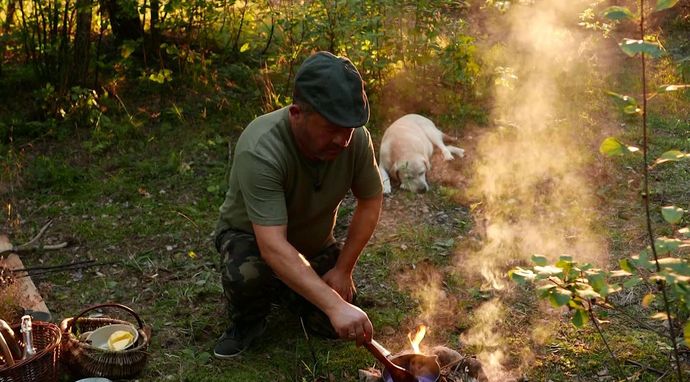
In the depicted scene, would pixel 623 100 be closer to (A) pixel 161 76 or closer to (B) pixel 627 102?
(B) pixel 627 102

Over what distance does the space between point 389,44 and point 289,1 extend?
3.68 ft

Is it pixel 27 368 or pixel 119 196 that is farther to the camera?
pixel 119 196

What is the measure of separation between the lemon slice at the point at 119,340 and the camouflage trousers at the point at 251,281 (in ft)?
1.88

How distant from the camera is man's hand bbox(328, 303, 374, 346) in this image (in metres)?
3.04

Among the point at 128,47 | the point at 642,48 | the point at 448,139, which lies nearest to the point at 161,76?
the point at 128,47

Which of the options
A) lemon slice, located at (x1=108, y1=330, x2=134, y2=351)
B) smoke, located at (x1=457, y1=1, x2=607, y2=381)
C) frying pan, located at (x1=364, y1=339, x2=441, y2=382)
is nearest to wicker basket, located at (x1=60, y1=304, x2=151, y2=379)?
lemon slice, located at (x1=108, y1=330, x2=134, y2=351)

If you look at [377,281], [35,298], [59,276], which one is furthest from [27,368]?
[377,281]

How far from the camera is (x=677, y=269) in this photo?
214 centimetres

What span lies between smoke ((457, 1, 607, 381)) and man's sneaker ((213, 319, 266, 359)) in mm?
1215

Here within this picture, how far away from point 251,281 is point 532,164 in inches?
141

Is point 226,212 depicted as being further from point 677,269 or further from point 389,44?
point 389,44

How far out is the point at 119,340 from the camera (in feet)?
12.9

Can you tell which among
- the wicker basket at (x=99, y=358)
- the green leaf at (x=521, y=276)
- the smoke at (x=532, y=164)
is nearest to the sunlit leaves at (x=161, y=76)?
the smoke at (x=532, y=164)

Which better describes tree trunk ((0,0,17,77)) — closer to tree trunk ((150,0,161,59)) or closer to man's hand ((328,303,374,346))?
tree trunk ((150,0,161,59))
